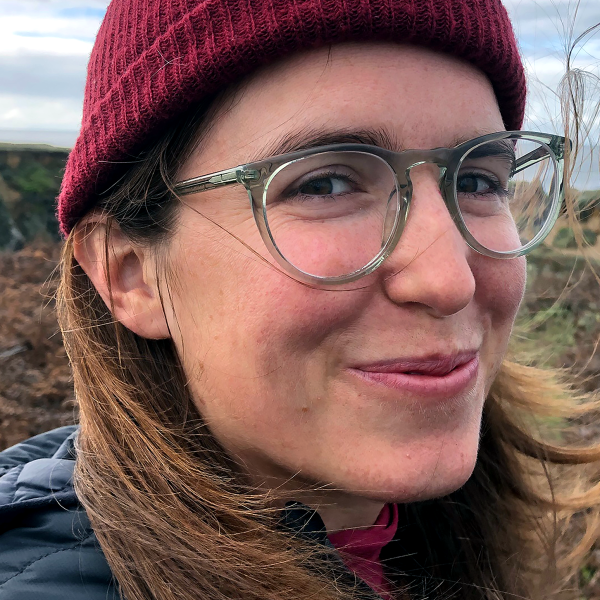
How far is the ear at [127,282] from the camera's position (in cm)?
150

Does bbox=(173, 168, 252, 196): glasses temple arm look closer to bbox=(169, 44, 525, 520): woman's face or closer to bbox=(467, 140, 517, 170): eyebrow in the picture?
bbox=(169, 44, 525, 520): woman's face

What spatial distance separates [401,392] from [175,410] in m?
0.62

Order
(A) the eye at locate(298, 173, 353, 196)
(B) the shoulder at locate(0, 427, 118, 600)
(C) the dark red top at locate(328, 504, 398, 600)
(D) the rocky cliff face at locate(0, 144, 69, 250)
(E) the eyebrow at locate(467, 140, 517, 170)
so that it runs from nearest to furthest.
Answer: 1. (B) the shoulder at locate(0, 427, 118, 600)
2. (A) the eye at locate(298, 173, 353, 196)
3. (E) the eyebrow at locate(467, 140, 517, 170)
4. (C) the dark red top at locate(328, 504, 398, 600)
5. (D) the rocky cliff face at locate(0, 144, 69, 250)

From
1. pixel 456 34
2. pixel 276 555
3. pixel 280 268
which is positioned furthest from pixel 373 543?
pixel 456 34

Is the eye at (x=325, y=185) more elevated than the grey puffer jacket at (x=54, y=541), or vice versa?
the eye at (x=325, y=185)

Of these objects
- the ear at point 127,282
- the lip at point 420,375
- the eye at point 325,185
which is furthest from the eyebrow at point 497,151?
the ear at point 127,282

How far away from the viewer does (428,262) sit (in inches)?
49.1

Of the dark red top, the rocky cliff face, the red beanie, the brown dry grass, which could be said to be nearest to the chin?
the dark red top

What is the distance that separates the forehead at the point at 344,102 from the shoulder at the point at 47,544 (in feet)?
2.91

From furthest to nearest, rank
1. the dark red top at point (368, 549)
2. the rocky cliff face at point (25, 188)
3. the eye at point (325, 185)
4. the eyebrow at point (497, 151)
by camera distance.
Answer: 1. the rocky cliff face at point (25, 188)
2. the dark red top at point (368, 549)
3. the eyebrow at point (497, 151)
4. the eye at point (325, 185)

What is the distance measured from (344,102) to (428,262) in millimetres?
395

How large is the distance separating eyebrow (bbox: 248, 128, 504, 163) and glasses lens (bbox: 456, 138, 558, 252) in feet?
0.69

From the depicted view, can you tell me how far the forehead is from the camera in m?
1.25

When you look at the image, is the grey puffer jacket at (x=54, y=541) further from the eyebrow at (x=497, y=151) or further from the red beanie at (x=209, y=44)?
the eyebrow at (x=497, y=151)
